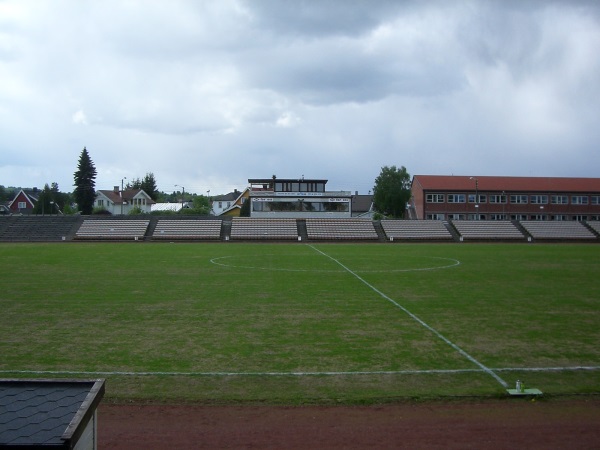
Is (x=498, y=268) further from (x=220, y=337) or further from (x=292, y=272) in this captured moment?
(x=220, y=337)

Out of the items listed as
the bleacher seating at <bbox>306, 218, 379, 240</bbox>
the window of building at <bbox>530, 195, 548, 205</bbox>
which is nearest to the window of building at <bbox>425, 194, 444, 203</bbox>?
the window of building at <bbox>530, 195, 548, 205</bbox>

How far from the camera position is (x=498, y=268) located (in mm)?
28812

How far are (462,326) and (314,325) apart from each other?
395 centimetres

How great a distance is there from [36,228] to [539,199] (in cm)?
6613

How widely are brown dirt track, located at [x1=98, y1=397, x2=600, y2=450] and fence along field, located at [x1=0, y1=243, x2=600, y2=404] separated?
50cm

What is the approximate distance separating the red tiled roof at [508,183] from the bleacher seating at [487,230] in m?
18.1

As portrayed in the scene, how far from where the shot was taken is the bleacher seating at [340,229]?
56.4 m

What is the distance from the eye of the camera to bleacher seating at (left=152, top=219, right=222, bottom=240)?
55.4m

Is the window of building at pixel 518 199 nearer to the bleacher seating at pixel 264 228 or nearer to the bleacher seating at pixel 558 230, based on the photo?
the bleacher seating at pixel 558 230

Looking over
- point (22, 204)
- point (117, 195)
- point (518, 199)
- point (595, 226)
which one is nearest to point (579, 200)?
point (518, 199)

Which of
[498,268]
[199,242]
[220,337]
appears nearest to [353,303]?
[220,337]

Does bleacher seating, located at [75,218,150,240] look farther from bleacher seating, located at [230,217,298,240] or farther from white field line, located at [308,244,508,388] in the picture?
white field line, located at [308,244,508,388]

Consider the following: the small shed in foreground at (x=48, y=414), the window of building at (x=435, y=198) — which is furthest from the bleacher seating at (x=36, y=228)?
the small shed in foreground at (x=48, y=414)

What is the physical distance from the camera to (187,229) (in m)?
57.1
